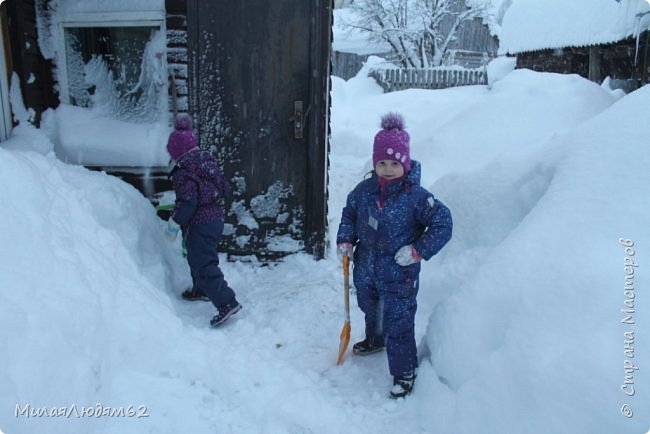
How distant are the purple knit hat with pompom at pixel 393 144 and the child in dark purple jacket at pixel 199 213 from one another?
51.7 inches

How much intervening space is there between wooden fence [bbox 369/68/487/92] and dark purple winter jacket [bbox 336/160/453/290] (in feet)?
46.3

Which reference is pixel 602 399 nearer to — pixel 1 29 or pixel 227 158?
pixel 227 158

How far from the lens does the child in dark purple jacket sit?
348 centimetres

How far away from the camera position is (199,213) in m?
3.55

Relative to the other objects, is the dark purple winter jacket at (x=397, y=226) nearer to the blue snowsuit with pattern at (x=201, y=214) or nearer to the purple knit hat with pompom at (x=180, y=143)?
the blue snowsuit with pattern at (x=201, y=214)

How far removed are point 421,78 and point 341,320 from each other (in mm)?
14111

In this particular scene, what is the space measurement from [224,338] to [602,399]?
2.14 metres

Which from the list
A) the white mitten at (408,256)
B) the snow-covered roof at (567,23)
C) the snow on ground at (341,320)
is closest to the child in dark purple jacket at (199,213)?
the snow on ground at (341,320)

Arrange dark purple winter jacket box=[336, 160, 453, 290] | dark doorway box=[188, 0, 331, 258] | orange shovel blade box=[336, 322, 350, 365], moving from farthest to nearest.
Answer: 1. dark doorway box=[188, 0, 331, 258]
2. orange shovel blade box=[336, 322, 350, 365]
3. dark purple winter jacket box=[336, 160, 453, 290]

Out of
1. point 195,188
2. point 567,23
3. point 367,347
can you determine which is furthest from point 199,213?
point 567,23

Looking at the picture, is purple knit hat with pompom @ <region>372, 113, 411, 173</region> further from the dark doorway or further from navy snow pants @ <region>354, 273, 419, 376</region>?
the dark doorway

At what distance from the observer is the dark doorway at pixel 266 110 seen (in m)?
4.28

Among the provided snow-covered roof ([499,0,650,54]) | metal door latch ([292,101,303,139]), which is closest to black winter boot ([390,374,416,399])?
metal door latch ([292,101,303,139])

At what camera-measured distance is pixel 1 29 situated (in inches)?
152
